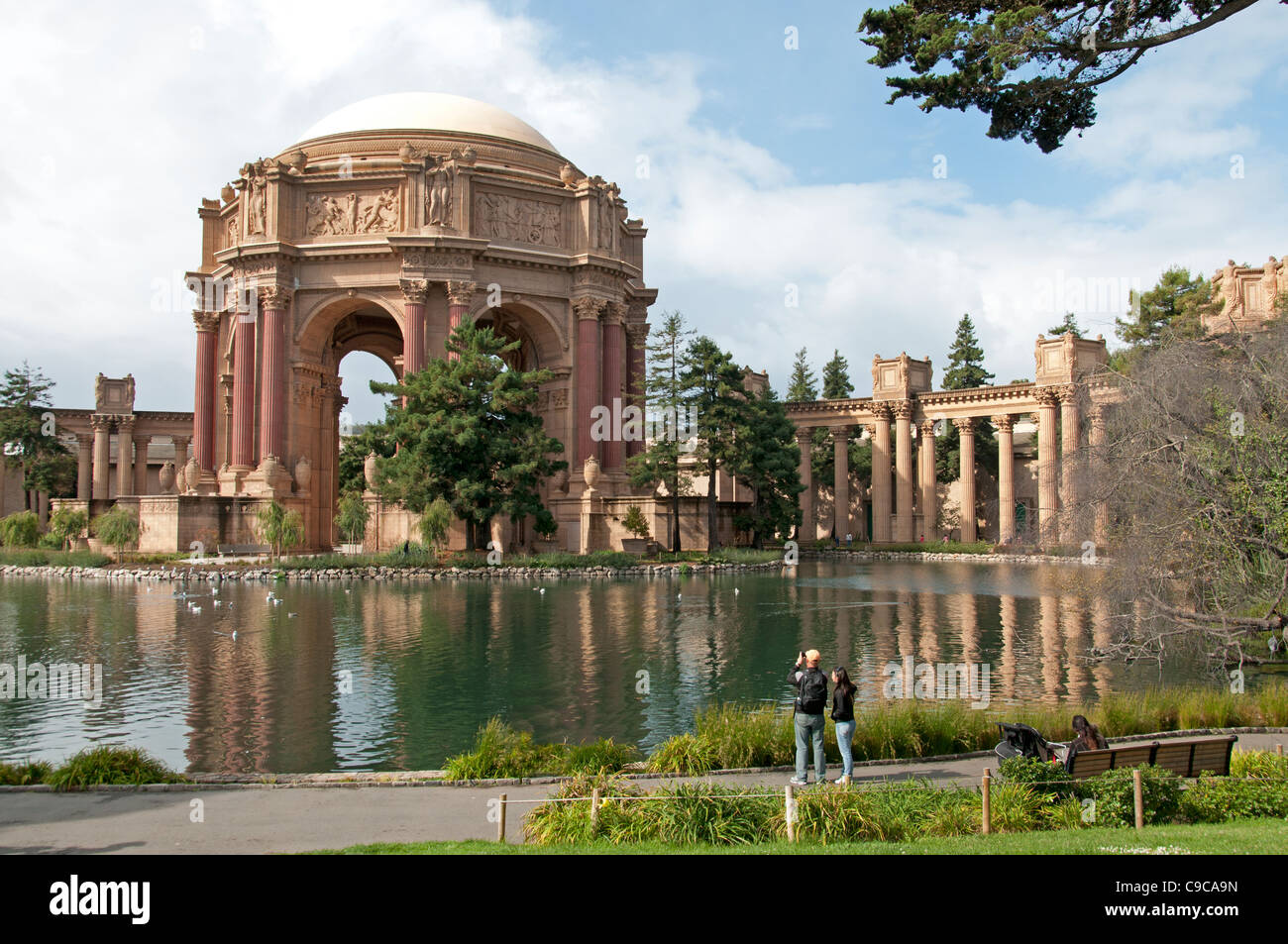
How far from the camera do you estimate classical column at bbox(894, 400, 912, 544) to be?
67125 millimetres

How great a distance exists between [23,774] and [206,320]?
169 ft

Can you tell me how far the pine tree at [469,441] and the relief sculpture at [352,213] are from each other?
43.4 ft

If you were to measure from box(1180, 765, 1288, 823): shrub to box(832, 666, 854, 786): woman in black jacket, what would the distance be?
9.74 feet

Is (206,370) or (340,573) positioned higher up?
(206,370)

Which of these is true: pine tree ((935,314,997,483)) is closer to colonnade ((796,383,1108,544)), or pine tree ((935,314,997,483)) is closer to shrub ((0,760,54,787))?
colonnade ((796,383,1108,544))

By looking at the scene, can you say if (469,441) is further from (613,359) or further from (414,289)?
(613,359)

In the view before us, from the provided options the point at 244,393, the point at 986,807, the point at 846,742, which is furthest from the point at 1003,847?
the point at 244,393

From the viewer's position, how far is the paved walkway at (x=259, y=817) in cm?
766

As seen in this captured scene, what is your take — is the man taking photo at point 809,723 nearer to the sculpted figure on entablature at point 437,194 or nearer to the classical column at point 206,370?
the sculpted figure on entablature at point 437,194

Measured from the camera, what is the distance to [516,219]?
5191 centimetres

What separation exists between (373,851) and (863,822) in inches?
154

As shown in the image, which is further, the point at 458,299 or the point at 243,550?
the point at 458,299
